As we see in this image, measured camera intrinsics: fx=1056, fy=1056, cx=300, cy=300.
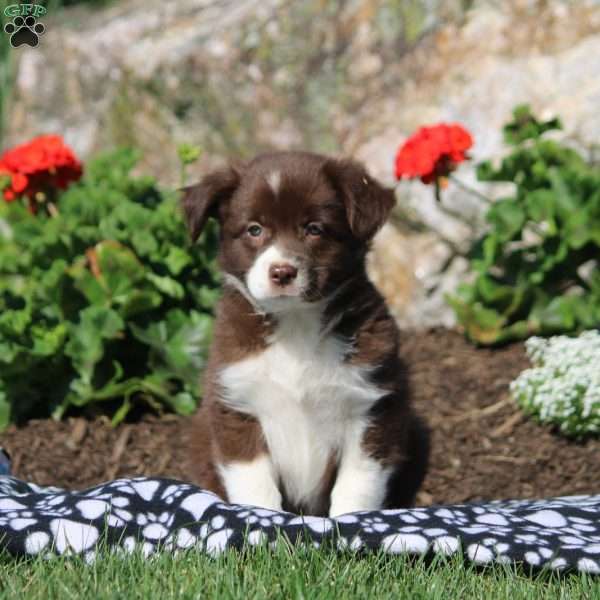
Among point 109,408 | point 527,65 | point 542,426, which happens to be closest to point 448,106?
point 527,65

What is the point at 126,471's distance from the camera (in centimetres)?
505

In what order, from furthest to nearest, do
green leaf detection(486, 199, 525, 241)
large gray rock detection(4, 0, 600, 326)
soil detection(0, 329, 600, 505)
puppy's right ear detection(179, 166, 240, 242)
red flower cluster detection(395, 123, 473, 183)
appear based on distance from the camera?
large gray rock detection(4, 0, 600, 326), green leaf detection(486, 199, 525, 241), red flower cluster detection(395, 123, 473, 183), soil detection(0, 329, 600, 505), puppy's right ear detection(179, 166, 240, 242)

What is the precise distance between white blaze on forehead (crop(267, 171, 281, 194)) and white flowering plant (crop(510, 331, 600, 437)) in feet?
6.32

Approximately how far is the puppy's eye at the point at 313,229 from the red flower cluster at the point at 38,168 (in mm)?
2066

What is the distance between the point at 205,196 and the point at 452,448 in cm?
197

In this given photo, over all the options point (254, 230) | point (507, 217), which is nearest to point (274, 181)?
point (254, 230)

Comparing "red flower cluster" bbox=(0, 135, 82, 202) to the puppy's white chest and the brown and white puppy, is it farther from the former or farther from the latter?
the puppy's white chest

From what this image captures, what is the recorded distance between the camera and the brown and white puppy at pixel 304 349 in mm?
3846

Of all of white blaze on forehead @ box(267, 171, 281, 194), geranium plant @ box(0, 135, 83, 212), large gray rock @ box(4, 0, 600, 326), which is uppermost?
large gray rock @ box(4, 0, 600, 326)

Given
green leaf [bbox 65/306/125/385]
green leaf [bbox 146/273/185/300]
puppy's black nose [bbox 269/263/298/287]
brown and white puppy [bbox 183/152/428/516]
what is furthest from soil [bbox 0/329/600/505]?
puppy's black nose [bbox 269/263/298/287]

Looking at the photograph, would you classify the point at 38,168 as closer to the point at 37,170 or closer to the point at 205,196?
the point at 37,170

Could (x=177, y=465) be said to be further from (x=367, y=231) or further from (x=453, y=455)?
(x=367, y=231)

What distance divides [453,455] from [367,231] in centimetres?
165

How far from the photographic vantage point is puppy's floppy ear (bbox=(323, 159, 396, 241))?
3.87 metres
